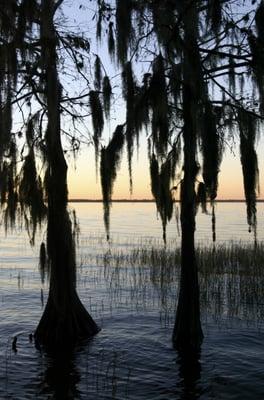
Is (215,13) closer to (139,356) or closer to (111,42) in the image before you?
(111,42)

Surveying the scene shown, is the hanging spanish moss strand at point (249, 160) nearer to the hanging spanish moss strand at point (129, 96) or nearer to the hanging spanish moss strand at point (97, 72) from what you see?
the hanging spanish moss strand at point (129, 96)

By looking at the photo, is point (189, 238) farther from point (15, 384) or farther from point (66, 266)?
point (15, 384)

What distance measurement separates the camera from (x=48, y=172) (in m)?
10.4

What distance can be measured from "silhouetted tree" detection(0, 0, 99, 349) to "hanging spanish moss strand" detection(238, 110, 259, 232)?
318cm

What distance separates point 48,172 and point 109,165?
55.2 inches

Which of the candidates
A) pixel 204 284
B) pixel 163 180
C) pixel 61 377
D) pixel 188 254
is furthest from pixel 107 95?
pixel 204 284

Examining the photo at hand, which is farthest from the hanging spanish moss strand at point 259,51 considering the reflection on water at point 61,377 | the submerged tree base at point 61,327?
the reflection on water at point 61,377

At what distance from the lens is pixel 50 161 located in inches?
404

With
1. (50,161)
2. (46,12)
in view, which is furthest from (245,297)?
(46,12)

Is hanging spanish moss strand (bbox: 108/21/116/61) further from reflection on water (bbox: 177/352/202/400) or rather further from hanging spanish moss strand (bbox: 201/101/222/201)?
reflection on water (bbox: 177/352/202/400)

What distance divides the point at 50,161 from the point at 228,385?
506 centimetres

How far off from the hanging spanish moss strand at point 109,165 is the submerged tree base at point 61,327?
1.60 metres

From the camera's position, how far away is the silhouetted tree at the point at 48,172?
31.8ft

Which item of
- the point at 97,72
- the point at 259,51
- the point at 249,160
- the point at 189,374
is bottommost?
the point at 189,374
